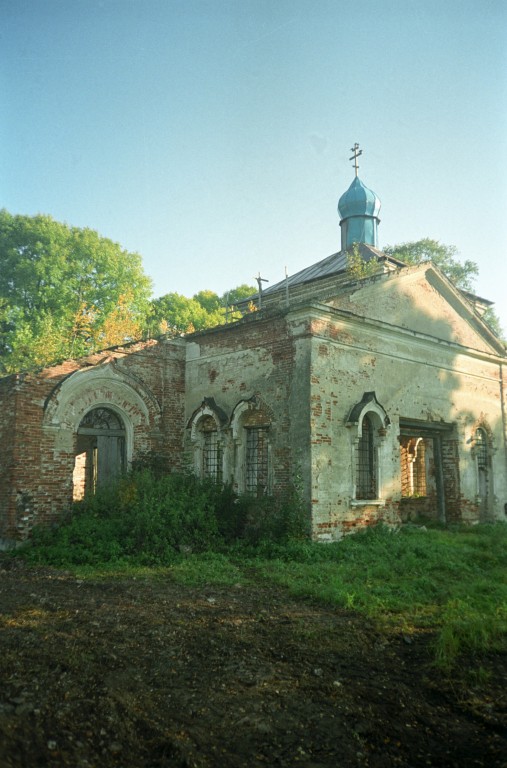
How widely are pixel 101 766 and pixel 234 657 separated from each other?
7.56ft

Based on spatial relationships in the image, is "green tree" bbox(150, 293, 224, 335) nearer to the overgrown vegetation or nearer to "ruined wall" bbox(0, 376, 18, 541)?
"ruined wall" bbox(0, 376, 18, 541)

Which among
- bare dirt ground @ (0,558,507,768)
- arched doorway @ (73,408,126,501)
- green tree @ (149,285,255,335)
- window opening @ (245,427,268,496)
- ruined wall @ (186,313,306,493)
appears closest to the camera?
bare dirt ground @ (0,558,507,768)

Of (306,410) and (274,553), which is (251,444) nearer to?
(306,410)

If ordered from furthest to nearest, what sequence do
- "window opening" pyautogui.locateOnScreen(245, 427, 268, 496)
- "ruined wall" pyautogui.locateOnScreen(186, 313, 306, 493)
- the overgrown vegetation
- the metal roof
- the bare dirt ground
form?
the metal roof, "window opening" pyautogui.locateOnScreen(245, 427, 268, 496), "ruined wall" pyautogui.locateOnScreen(186, 313, 306, 493), the overgrown vegetation, the bare dirt ground

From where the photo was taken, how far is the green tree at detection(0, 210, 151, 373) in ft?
102

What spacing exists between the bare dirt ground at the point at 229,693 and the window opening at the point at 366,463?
237 inches

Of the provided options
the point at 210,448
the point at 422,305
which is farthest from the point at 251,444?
the point at 422,305

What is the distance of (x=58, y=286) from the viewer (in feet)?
109

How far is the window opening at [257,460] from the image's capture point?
13219mm

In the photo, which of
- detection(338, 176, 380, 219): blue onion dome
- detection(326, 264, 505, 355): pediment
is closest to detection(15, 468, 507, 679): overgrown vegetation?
detection(326, 264, 505, 355): pediment

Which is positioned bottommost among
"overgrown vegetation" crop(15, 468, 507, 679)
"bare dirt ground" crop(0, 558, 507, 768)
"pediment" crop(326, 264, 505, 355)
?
"bare dirt ground" crop(0, 558, 507, 768)

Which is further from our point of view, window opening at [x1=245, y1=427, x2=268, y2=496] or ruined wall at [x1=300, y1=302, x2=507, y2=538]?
window opening at [x1=245, y1=427, x2=268, y2=496]

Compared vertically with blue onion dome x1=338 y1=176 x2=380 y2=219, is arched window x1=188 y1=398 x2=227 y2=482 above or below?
below

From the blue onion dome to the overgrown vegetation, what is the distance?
1757 cm
